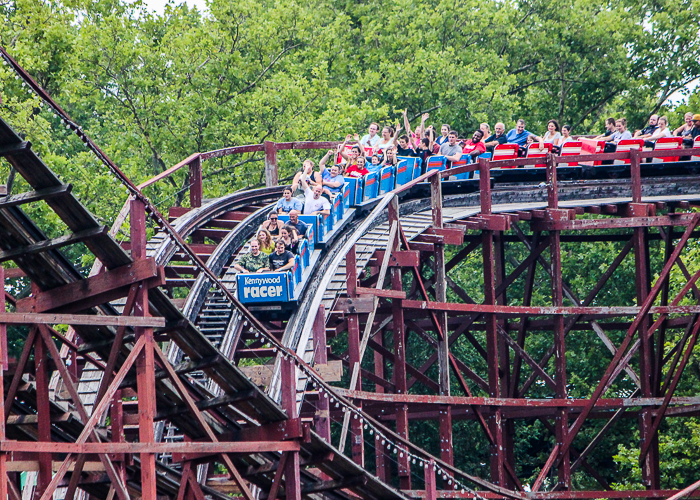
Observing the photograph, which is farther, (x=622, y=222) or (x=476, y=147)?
(x=476, y=147)

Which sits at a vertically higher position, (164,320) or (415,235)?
(415,235)

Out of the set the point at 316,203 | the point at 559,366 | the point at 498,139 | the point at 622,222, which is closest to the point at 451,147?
the point at 498,139

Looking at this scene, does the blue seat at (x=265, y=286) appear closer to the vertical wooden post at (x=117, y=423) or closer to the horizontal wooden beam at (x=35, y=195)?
the vertical wooden post at (x=117, y=423)

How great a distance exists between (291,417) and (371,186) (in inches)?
321

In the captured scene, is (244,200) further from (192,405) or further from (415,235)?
(192,405)

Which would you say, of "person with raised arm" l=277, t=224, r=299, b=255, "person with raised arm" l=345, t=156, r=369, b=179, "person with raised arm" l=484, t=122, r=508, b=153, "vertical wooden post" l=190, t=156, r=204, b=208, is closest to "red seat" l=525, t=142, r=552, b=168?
"person with raised arm" l=484, t=122, r=508, b=153

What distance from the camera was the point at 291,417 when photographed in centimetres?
1355

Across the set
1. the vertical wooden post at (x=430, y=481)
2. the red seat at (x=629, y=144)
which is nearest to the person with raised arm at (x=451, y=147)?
the red seat at (x=629, y=144)

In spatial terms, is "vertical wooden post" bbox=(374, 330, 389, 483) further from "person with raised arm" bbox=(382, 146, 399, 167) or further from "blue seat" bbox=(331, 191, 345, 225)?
"person with raised arm" bbox=(382, 146, 399, 167)

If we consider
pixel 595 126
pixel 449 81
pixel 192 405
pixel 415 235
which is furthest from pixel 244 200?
pixel 595 126

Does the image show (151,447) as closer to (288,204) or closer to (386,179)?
(288,204)

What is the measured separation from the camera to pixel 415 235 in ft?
A: 63.5

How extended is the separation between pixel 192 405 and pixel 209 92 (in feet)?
60.1

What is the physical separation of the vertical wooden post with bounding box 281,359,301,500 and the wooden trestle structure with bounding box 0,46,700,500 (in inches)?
0.5
